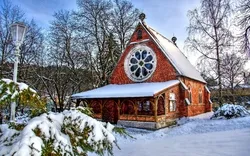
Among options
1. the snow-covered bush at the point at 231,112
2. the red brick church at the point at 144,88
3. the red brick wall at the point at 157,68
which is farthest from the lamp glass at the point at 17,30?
the snow-covered bush at the point at 231,112

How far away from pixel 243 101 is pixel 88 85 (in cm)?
2634

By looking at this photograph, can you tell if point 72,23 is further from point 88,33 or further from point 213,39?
point 213,39

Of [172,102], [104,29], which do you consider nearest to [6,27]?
[104,29]

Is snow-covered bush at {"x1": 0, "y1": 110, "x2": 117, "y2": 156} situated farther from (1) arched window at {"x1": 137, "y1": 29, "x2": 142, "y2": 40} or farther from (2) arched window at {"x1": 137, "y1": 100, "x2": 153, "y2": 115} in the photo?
(1) arched window at {"x1": 137, "y1": 29, "x2": 142, "y2": 40}

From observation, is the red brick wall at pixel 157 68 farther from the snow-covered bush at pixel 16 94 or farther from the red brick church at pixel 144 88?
the snow-covered bush at pixel 16 94

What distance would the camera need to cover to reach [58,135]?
2627 mm

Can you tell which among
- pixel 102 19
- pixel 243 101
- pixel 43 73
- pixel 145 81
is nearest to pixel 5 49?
pixel 43 73

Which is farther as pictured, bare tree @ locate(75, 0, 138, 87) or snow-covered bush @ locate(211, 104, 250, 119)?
bare tree @ locate(75, 0, 138, 87)

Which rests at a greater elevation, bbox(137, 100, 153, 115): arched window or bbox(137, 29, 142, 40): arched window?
bbox(137, 29, 142, 40): arched window

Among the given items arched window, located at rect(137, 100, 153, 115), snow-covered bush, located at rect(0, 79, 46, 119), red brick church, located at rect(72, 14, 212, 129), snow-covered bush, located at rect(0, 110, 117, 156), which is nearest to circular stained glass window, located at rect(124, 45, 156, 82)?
red brick church, located at rect(72, 14, 212, 129)

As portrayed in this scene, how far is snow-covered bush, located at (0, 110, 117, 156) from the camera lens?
7.74ft

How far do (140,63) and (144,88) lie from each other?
13.7 feet

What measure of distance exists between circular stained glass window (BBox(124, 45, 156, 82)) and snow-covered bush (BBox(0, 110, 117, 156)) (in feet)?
56.7

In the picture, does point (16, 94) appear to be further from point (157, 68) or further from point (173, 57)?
point (173, 57)
